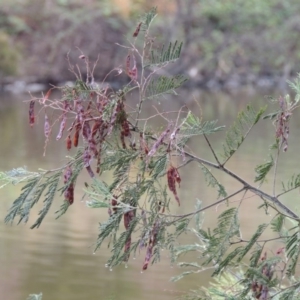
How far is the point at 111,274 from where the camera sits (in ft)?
19.7

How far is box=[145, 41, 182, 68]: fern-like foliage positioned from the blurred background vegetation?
2224 centimetres

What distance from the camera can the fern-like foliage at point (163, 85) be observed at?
186cm

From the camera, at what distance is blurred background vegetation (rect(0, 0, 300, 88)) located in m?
25.6

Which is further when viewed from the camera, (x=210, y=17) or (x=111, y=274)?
(x=210, y=17)

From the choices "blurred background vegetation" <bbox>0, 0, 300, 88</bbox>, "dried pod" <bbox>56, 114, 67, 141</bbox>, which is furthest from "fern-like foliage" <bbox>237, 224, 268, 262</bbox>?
"blurred background vegetation" <bbox>0, 0, 300, 88</bbox>

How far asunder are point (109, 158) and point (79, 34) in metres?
24.7

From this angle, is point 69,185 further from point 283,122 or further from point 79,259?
point 79,259

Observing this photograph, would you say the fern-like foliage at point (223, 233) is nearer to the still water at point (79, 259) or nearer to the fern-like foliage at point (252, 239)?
the fern-like foliage at point (252, 239)

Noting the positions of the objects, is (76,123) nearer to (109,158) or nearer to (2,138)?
(109,158)

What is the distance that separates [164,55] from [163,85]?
2.7 inches

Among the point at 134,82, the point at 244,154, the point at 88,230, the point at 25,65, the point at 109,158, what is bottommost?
the point at 109,158

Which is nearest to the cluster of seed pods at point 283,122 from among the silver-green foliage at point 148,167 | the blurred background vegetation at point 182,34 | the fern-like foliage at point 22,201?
A: the silver-green foliage at point 148,167

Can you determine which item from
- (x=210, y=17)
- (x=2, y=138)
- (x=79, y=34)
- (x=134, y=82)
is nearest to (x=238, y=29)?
(x=210, y=17)

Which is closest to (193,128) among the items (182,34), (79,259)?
(79,259)
